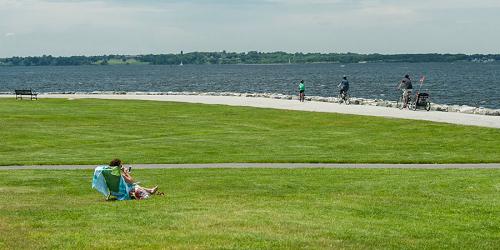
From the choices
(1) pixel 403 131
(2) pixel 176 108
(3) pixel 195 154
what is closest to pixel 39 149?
(3) pixel 195 154

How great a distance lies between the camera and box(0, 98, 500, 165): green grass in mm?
26734

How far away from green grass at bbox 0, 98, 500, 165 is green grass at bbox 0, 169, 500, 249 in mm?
3984

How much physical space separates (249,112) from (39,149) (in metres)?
17.8

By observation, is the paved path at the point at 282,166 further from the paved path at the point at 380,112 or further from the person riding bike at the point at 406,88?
the person riding bike at the point at 406,88

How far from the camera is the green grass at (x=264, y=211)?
42.8 feet

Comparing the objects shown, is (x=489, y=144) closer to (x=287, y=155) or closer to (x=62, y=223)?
(x=287, y=155)

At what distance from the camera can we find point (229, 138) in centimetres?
3250

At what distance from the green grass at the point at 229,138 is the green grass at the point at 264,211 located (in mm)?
3984

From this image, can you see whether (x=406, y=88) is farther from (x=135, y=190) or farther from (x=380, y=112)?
(x=135, y=190)

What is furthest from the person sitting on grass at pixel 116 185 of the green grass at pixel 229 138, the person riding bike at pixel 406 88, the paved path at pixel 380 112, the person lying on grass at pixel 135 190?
the person riding bike at pixel 406 88

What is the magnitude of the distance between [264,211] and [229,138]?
16927 millimetres

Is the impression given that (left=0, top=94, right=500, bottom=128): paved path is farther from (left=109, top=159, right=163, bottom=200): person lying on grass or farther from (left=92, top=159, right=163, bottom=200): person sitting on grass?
(left=92, top=159, right=163, bottom=200): person sitting on grass

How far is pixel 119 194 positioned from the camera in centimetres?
1820

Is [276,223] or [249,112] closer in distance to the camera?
[276,223]
